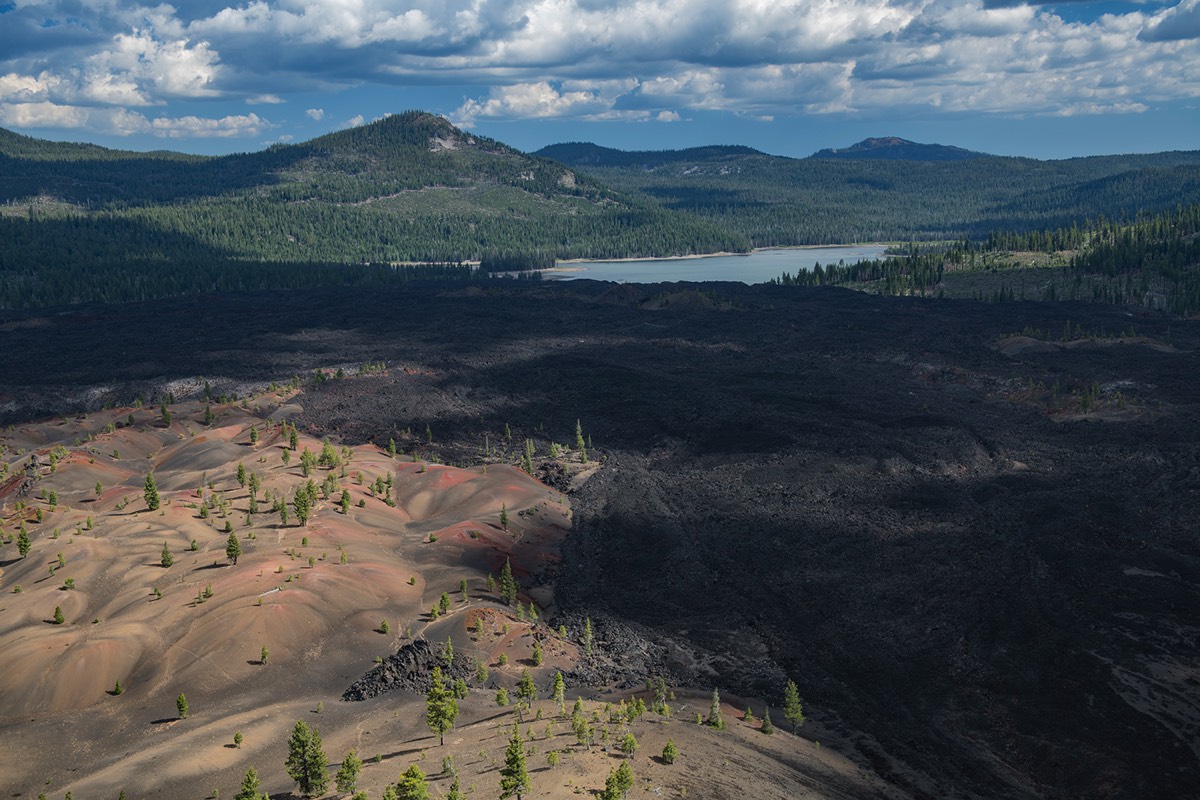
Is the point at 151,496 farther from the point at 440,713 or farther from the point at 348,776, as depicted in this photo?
the point at 348,776

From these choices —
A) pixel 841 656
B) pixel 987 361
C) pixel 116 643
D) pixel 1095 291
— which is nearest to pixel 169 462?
pixel 116 643

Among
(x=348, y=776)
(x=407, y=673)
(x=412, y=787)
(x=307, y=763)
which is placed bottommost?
(x=407, y=673)

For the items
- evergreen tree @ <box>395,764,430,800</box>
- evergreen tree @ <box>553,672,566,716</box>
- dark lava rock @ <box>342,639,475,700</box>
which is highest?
evergreen tree @ <box>395,764,430,800</box>

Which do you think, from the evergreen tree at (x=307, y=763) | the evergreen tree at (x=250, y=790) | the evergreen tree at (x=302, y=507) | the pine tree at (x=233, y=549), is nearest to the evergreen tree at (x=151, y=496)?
the evergreen tree at (x=302, y=507)

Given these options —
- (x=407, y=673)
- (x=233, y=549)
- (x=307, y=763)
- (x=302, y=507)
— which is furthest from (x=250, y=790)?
(x=302, y=507)

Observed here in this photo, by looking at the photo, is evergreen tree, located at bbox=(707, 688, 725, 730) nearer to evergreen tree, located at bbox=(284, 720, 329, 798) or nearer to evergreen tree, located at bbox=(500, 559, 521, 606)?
evergreen tree, located at bbox=(284, 720, 329, 798)

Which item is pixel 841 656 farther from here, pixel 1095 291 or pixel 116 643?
pixel 1095 291

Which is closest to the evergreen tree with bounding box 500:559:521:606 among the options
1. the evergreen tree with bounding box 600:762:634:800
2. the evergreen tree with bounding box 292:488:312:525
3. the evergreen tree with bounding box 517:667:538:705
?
the evergreen tree with bounding box 517:667:538:705
